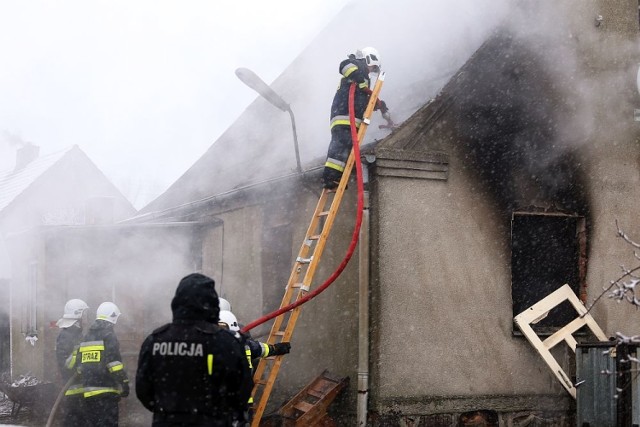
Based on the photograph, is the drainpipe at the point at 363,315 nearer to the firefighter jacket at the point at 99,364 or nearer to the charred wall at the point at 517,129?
the charred wall at the point at 517,129

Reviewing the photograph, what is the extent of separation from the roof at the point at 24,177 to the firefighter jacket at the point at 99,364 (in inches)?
719

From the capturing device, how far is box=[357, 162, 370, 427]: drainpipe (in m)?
7.76

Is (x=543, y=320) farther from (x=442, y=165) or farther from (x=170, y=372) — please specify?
(x=170, y=372)

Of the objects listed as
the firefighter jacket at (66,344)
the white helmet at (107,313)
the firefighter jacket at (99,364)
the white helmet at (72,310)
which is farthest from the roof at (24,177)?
the firefighter jacket at (99,364)

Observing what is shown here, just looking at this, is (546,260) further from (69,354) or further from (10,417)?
(10,417)

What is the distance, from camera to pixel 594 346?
7535 millimetres

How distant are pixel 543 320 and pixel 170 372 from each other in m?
5.45

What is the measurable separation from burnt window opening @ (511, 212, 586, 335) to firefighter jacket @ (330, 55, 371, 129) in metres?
2.20

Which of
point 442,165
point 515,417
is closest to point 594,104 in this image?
point 442,165

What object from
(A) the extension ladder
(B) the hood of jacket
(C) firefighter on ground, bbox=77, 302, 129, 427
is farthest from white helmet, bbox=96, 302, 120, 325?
(B) the hood of jacket

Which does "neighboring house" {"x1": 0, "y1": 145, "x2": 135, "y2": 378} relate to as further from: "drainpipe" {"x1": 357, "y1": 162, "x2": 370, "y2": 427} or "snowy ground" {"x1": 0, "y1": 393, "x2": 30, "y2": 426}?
"drainpipe" {"x1": 357, "y1": 162, "x2": 370, "y2": 427}

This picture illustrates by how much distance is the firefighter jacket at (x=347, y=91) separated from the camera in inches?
293

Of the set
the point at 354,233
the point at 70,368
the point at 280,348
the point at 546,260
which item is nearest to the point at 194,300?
the point at 280,348

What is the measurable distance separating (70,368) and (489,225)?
4.45 m
